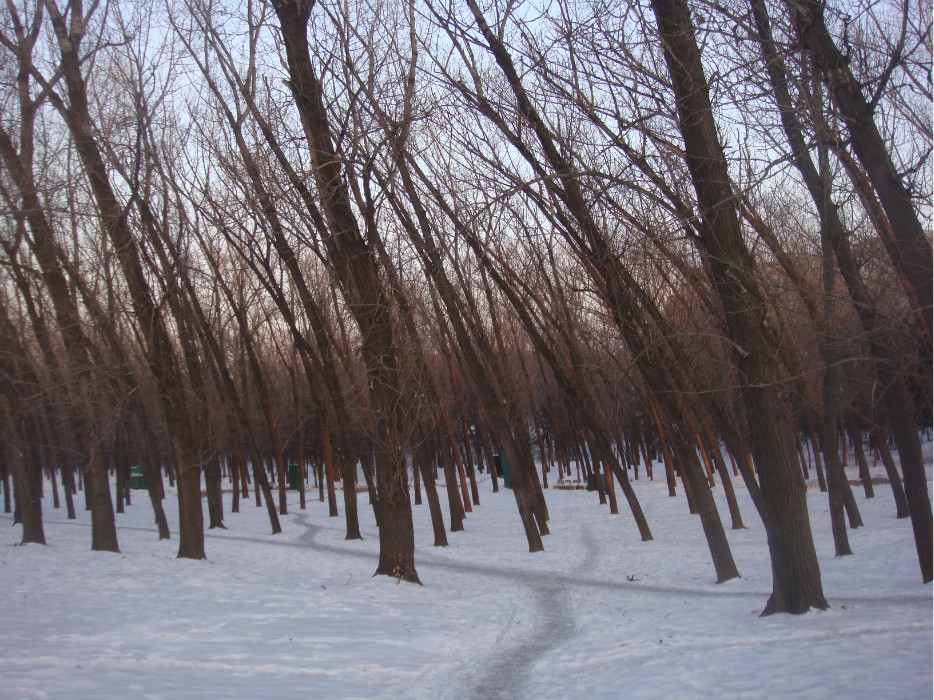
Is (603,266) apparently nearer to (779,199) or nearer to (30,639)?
(779,199)

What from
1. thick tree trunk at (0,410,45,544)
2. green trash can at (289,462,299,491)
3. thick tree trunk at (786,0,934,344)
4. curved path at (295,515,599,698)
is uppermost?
thick tree trunk at (786,0,934,344)

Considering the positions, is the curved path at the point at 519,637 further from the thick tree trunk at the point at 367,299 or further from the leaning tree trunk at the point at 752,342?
the leaning tree trunk at the point at 752,342

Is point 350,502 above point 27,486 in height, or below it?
below

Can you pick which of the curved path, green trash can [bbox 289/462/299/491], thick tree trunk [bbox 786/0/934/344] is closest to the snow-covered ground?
the curved path

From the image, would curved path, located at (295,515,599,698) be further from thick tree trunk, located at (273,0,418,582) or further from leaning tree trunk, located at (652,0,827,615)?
leaning tree trunk, located at (652,0,827,615)

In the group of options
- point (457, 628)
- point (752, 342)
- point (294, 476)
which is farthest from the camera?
point (294, 476)

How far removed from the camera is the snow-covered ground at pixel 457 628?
595 cm

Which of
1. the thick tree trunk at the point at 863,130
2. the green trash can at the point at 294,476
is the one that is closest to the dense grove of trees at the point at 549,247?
the thick tree trunk at the point at 863,130

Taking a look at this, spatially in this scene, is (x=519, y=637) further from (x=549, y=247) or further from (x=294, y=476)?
(x=294, y=476)

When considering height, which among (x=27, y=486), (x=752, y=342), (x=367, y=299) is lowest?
(x=27, y=486)

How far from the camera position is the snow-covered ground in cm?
595

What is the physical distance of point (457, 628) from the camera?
8805 mm

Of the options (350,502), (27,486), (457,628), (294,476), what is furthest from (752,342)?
(294,476)

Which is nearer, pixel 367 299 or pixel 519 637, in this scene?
pixel 519 637
